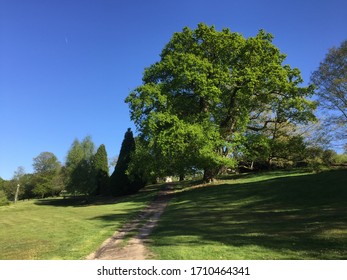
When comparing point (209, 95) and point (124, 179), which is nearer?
point (209, 95)

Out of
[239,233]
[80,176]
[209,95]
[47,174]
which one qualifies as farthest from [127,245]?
[47,174]

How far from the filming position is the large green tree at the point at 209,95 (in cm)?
3005

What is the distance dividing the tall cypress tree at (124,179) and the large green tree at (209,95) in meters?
13.7

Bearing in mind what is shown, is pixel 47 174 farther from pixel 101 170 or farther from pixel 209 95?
pixel 209 95

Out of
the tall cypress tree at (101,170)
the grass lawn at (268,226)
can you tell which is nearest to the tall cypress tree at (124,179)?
the tall cypress tree at (101,170)

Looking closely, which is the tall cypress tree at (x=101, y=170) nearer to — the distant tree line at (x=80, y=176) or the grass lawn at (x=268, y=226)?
the distant tree line at (x=80, y=176)

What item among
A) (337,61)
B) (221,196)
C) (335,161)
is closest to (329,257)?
(221,196)

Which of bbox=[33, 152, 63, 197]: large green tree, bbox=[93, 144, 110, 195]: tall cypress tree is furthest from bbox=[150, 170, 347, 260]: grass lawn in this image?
bbox=[33, 152, 63, 197]: large green tree

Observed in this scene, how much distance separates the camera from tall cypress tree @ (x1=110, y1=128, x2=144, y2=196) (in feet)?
151

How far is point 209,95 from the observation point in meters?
31.0

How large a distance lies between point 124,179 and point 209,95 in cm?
2033

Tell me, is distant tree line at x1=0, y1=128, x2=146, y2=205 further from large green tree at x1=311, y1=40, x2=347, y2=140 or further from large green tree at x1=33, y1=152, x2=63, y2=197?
large green tree at x1=311, y1=40, x2=347, y2=140

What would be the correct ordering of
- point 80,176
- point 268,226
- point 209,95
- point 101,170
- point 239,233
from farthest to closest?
point 101,170
point 80,176
point 209,95
point 268,226
point 239,233

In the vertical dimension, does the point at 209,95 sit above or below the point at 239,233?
above
